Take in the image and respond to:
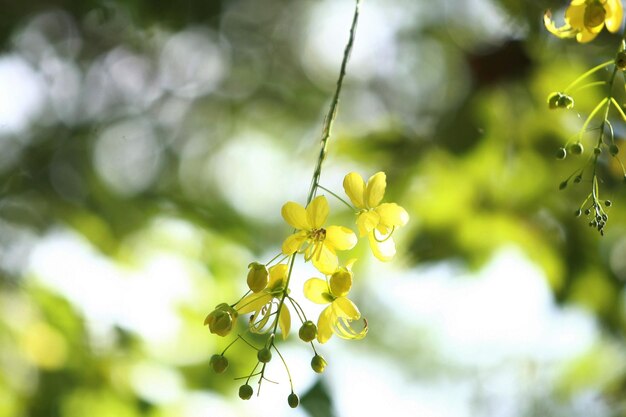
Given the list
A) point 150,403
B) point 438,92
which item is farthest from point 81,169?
point 438,92

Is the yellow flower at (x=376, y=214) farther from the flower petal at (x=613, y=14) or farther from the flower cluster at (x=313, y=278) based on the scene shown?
the flower petal at (x=613, y=14)

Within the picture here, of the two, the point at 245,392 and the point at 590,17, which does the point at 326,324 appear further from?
the point at 590,17

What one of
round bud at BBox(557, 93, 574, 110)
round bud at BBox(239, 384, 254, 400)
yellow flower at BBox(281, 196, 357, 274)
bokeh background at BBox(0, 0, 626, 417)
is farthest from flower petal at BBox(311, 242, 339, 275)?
bokeh background at BBox(0, 0, 626, 417)

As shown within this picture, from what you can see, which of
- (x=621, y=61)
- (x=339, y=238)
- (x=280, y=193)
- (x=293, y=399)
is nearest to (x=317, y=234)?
(x=339, y=238)

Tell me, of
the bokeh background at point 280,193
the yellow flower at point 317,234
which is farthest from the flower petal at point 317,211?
the bokeh background at point 280,193

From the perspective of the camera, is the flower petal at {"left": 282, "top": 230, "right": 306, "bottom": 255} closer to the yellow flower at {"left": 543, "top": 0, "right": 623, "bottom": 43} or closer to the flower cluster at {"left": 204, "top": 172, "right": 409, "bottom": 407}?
the flower cluster at {"left": 204, "top": 172, "right": 409, "bottom": 407}

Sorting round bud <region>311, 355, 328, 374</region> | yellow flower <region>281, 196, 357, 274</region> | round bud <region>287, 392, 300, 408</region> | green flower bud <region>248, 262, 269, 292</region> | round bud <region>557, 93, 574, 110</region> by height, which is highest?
round bud <region>557, 93, 574, 110</region>
